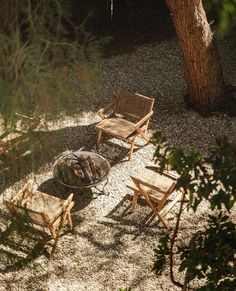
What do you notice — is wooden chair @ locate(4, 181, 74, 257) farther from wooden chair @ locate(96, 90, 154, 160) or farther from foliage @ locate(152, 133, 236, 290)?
foliage @ locate(152, 133, 236, 290)

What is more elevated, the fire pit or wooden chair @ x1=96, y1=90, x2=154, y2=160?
wooden chair @ x1=96, y1=90, x2=154, y2=160

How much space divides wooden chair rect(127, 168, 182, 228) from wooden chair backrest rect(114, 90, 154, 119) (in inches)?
51.4

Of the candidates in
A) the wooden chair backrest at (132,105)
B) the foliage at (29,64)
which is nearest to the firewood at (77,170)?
the wooden chair backrest at (132,105)

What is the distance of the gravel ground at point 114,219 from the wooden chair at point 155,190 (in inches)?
6.9

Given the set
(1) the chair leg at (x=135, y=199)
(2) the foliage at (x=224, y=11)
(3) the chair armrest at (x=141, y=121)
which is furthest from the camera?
(2) the foliage at (x=224, y=11)

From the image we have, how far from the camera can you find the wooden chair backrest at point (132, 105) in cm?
745

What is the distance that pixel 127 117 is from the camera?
7840mm

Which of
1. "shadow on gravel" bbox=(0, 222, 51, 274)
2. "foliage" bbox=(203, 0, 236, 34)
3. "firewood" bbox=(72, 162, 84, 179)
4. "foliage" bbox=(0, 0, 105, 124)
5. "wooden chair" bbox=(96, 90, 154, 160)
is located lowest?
"shadow on gravel" bbox=(0, 222, 51, 274)

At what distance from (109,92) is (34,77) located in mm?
4832

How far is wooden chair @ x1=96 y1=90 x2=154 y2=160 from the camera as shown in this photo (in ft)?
23.2

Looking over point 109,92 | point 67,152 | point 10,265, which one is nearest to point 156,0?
point 109,92

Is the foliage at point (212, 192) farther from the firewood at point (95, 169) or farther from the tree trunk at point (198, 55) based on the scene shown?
the tree trunk at point (198, 55)

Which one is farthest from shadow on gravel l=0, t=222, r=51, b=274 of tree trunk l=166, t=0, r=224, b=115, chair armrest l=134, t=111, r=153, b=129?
tree trunk l=166, t=0, r=224, b=115

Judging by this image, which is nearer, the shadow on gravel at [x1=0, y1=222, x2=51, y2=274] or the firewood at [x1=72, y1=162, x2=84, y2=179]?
the shadow on gravel at [x1=0, y1=222, x2=51, y2=274]
